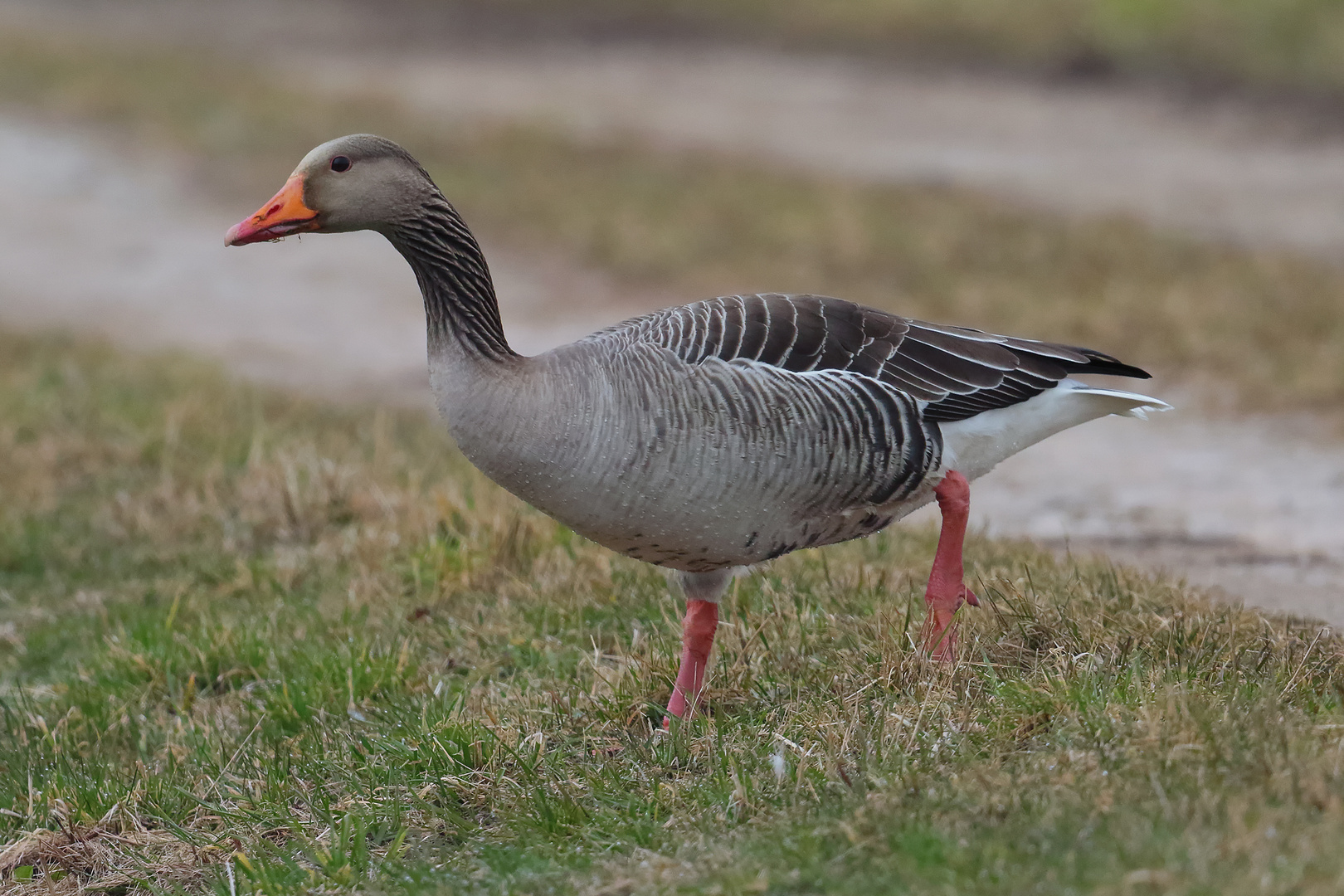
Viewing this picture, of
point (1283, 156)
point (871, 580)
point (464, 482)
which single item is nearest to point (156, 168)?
point (464, 482)

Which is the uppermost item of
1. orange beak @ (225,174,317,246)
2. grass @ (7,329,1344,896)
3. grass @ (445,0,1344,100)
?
grass @ (445,0,1344,100)

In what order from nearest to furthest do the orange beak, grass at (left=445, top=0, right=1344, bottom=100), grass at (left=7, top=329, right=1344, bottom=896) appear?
grass at (left=7, top=329, right=1344, bottom=896), the orange beak, grass at (left=445, top=0, right=1344, bottom=100)

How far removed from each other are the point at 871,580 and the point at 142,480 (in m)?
4.59

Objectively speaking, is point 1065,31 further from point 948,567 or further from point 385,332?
point 948,567

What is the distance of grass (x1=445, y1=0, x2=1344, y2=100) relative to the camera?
17000 mm

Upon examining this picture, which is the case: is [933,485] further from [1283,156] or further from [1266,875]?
[1283,156]

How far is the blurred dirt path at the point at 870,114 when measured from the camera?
13469mm

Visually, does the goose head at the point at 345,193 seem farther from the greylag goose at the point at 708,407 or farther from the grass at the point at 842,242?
the grass at the point at 842,242

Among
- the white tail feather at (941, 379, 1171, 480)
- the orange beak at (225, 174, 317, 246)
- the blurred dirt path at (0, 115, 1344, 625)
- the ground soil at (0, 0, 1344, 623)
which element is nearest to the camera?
the orange beak at (225, 174, 317, 246)

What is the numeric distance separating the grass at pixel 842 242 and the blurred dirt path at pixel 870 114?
848 millimetres

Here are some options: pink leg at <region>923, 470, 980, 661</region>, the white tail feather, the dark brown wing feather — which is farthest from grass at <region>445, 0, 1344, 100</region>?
pink leg at <region>923, 470, 980, 661</region>

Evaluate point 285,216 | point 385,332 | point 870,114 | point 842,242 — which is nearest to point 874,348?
point 285,216

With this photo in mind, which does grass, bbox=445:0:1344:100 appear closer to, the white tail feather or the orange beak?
the white tail feather

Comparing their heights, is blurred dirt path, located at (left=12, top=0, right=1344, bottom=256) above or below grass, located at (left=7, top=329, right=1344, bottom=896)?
above
